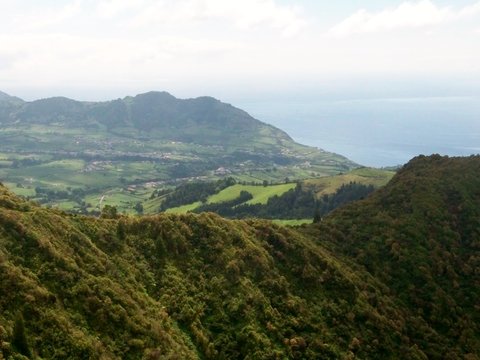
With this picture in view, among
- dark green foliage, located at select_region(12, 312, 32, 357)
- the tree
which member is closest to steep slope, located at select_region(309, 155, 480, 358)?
the tree

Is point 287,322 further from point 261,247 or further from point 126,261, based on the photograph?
point 126,261

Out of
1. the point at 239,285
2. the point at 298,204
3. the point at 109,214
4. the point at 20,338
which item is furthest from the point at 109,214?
the point at 298,204

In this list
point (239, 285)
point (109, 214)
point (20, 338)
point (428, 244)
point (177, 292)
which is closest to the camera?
point (20, 338)

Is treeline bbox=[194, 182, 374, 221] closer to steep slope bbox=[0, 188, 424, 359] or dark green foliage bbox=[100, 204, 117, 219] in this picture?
steep slope bbox=[0, 188, 424, 359]

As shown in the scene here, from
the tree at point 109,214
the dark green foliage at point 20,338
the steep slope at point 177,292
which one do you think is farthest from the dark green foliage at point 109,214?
the dark green foliage at point 20,338

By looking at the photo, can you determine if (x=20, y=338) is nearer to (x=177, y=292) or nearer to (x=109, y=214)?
(x=177, y=292)
